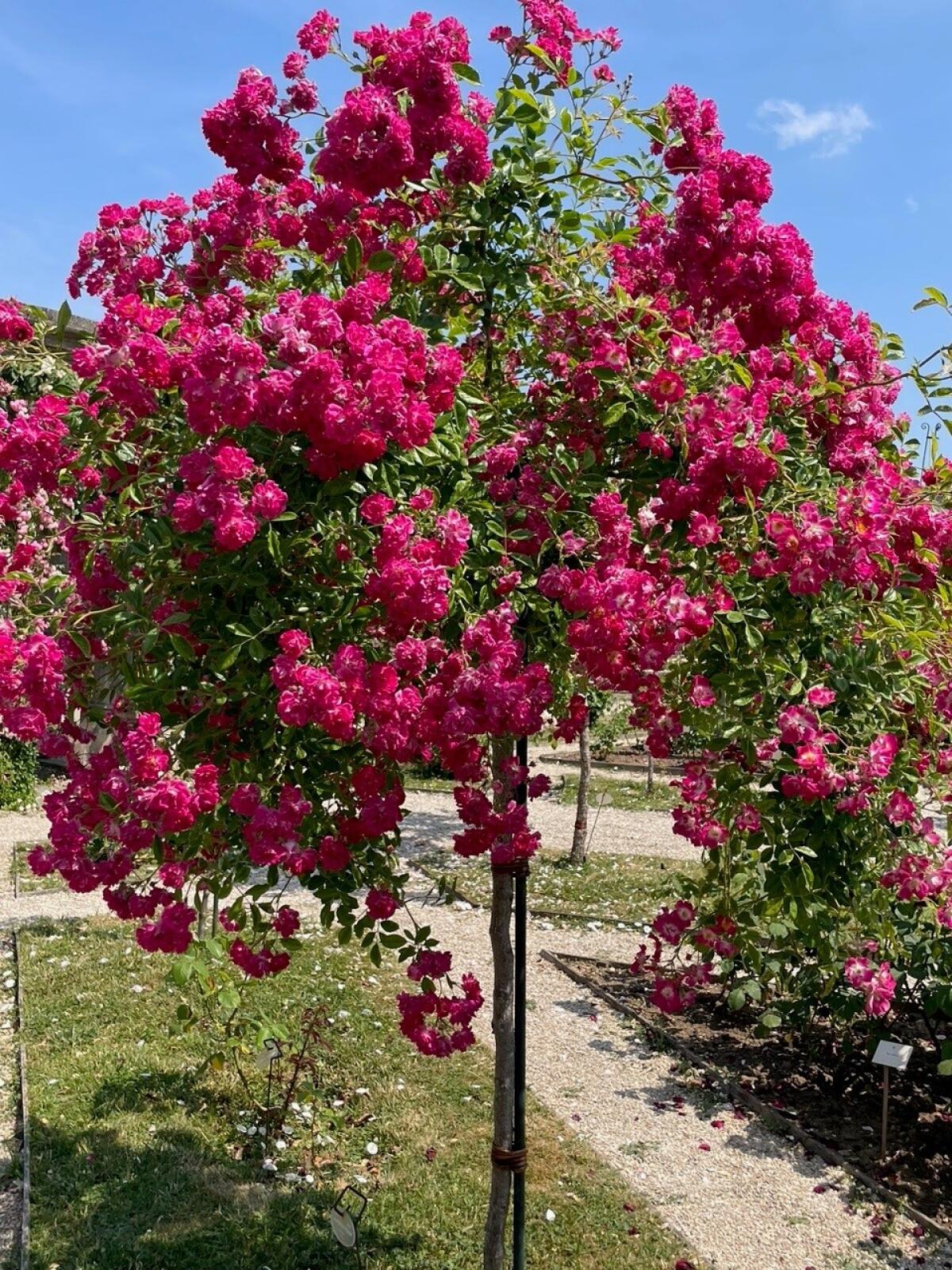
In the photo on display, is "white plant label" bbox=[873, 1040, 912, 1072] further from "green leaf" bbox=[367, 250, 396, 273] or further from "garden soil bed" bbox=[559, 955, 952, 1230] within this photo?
"green leaf" bbox=[367, 250, 396, 273]

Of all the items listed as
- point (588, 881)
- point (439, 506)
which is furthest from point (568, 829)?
point (439, 506)

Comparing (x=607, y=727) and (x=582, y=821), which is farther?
(x=607, y=727)

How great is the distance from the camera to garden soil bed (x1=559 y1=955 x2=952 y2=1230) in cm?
411

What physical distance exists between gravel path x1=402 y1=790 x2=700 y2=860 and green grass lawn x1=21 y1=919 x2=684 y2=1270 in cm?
438

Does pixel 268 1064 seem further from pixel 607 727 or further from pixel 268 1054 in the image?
pixel 607 727

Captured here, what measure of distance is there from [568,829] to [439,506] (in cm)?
944

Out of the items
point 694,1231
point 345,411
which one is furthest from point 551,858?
point 345,411

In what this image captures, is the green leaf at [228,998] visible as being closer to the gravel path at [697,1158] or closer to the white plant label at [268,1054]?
the white plant label at [268,1054]

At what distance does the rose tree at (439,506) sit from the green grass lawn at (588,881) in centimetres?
493

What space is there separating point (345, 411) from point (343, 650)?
17.6 inches

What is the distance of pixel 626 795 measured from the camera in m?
13.6

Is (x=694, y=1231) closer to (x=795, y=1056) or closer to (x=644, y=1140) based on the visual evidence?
(x=644, y=1140)

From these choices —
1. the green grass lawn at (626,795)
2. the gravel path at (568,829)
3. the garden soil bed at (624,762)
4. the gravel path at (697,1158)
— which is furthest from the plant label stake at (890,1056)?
the garden soil bed at (624,762)

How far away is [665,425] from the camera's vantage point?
2.40 metres
